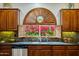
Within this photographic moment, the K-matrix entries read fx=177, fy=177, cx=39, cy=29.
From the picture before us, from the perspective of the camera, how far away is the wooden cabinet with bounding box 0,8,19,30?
4391 mm

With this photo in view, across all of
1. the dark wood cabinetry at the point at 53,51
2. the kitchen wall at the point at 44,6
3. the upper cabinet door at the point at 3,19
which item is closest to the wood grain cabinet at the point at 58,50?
the dark wood cabinetry at the point at 53,51

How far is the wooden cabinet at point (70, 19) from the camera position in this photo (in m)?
4.38

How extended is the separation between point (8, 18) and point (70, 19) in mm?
1552

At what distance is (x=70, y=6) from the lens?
454cm

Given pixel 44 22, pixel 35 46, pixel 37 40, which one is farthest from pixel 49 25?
pixel 35 46

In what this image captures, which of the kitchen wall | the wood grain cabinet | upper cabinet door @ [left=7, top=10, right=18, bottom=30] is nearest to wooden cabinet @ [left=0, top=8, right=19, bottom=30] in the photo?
upper cabinet door @ [left=7, top=10, right=18, bottom=30]

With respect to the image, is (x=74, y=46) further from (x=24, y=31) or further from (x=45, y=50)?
(x=24, y=31)

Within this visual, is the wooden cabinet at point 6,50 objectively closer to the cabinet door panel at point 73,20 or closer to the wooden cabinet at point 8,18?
the wooden cabinet at point 8,18

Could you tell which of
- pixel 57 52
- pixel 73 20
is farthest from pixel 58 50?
pixel 73 20

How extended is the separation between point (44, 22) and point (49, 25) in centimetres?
16

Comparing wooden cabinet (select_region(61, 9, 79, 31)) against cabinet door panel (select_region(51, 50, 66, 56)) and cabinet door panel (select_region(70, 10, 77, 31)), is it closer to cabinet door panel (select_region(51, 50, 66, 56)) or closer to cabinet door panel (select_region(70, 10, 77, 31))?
cabinet door panel (select_region(70, 10, 77, 31))

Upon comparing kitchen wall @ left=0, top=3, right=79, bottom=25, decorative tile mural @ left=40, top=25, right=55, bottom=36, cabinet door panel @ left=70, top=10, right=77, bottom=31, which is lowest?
decorative tile mural @ left=40, top=25, right=55, bottom=36

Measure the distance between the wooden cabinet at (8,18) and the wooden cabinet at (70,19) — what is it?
3.89 feet

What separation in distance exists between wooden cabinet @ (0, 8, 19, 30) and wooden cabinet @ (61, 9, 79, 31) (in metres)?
1.18
